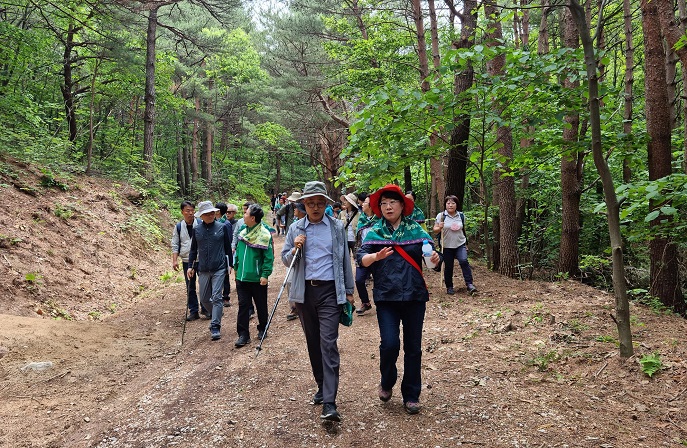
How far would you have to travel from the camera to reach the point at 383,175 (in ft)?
26.8

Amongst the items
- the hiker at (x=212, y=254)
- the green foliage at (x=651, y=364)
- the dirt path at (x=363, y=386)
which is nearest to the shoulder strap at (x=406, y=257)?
the dirt path at (x=363, y=386)

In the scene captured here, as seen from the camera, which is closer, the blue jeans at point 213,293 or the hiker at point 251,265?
the hiker at point 251,265

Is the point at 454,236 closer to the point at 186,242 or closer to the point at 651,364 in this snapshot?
the point at 651,364

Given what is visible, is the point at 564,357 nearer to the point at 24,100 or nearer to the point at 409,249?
the point at 409,249

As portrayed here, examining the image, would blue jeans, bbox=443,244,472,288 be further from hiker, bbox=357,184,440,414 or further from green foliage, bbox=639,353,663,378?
hiker, bbox=357,184,440,414

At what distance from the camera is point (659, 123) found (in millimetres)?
6703

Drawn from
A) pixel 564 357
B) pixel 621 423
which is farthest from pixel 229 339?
pixel 621 423

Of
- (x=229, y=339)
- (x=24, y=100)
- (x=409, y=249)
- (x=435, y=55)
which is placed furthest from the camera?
(x=24, y=100)

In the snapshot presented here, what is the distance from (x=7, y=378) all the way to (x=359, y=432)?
14.3 feet

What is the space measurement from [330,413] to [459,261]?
5.13 metres

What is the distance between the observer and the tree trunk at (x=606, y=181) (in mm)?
3787

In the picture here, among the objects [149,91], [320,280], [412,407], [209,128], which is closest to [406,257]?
[320,280]

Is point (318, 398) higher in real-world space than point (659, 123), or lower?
lower

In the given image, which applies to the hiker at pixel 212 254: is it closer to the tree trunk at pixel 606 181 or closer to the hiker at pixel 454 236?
the hiker at pixel 454 236
